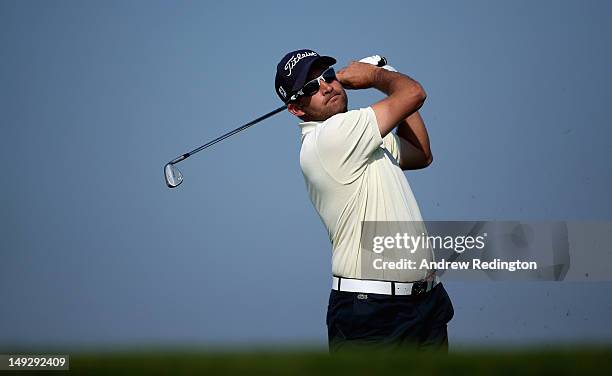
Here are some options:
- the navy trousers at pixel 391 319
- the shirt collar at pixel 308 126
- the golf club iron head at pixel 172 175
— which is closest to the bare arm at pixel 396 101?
the shirt collar at pixel 308 126

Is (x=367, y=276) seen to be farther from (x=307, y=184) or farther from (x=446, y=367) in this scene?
(x=446, y=367)

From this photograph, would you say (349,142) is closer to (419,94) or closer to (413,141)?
(419,94)

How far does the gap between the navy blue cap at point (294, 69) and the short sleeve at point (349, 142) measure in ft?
1.03

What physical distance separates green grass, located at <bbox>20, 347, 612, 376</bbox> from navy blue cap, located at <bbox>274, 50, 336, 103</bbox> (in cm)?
233

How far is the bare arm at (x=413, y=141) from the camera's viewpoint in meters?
3.40

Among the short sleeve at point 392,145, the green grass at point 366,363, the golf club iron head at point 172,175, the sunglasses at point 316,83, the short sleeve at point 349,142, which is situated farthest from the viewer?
the golf club iron head at point 172,175

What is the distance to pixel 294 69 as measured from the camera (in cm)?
331

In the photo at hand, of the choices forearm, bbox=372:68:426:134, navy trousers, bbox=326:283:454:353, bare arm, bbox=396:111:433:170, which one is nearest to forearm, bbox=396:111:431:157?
bare arm, bbox=396:111:433:170

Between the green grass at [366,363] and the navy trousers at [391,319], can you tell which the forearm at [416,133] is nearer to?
the navy trousers at [391,319]

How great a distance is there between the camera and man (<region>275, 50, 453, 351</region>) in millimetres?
2965

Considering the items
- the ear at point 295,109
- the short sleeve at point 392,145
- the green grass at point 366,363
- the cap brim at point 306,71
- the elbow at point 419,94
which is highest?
the cap brim at point 306,71

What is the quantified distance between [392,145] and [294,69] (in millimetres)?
506

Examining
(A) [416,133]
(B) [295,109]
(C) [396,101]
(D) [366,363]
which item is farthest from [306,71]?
(D) [366,363]

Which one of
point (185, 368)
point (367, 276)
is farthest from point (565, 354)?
point (367, 276)
